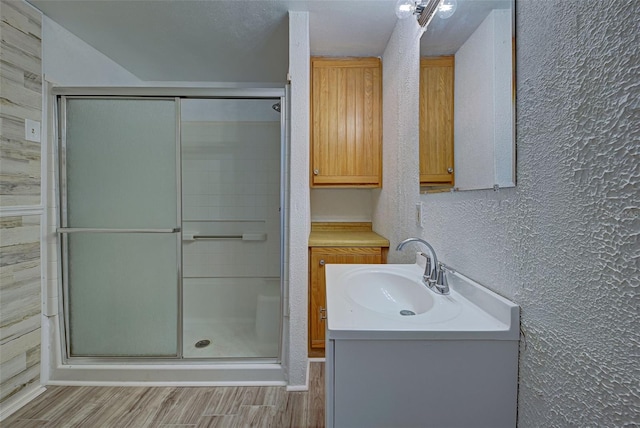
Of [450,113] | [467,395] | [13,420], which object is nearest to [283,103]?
[450,113]

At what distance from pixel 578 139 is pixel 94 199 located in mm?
2342

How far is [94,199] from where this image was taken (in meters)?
1.88

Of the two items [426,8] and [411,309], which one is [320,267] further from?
[426,8]

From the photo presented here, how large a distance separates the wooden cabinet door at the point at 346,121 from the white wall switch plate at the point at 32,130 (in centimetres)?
172

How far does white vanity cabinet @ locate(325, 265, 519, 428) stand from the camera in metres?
0.73

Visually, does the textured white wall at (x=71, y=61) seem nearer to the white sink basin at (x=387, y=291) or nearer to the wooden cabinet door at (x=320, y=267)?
the wooden cabinet door at (x=320, y=267)

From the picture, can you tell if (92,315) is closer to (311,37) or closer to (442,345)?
(442,345)

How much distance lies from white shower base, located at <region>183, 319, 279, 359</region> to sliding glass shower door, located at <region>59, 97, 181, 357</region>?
0.22 meters

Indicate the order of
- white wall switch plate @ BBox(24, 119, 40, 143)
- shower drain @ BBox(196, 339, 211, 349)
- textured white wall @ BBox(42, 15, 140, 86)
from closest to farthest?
1. white wall switch plate @ BBox(24, 119, 40, 143)
2. textured white wall @ BBox(42, 15, 140, 86)
3. shower drain @ BBox(196, 339, 211, 349)

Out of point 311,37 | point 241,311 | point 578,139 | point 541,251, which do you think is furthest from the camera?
point 241,311

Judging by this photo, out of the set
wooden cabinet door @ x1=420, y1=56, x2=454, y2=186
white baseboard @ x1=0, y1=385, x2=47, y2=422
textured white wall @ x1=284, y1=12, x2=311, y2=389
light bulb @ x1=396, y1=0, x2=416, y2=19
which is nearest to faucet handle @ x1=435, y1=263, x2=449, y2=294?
wooden cabinet door @ x1=420, y1=56, x2=454, y2=186

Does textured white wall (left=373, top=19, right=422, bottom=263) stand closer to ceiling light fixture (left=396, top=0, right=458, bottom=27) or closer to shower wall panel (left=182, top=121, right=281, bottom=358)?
ceiling light fixture (left=396, top=0, right=458, bottom=27)

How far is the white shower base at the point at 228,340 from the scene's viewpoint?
77.7 inches

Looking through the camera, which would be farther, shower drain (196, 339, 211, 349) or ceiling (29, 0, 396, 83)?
shower drain (196, 339, 211, 349)
